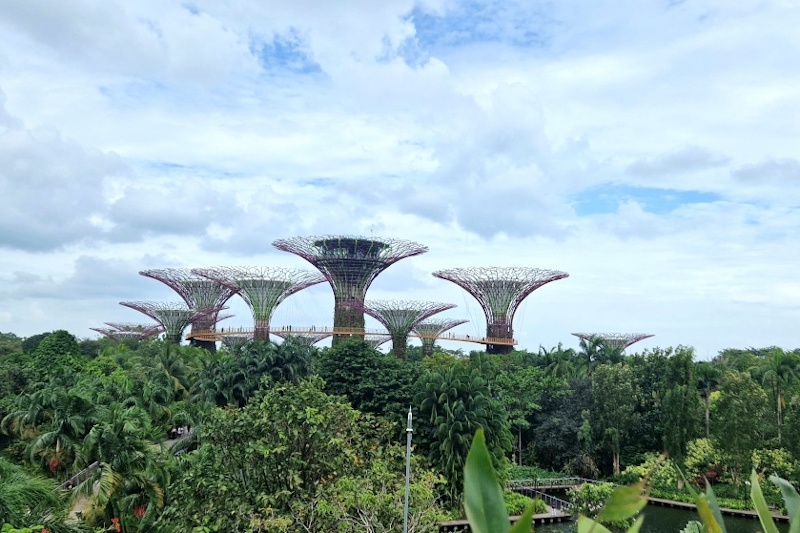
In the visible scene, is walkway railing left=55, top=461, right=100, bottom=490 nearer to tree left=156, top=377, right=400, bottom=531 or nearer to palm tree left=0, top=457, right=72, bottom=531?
palm tree left=0, top=457, right=72, bottom=531

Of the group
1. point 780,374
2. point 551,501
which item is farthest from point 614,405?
point 780,374

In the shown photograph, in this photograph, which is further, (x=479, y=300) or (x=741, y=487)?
(x=479, y=300)

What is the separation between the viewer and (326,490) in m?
11.6

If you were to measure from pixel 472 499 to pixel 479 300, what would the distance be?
54777 millimetres

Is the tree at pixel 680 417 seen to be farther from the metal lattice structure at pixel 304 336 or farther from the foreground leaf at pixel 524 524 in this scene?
the metal lattice structure at pixel 304 336

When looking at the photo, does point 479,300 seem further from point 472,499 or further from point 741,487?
point 472,499

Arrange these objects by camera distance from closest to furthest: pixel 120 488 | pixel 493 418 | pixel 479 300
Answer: pixel 120 488
pixel 493 418
pixel 479 300

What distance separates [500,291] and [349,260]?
42.5ft

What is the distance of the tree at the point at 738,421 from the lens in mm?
26625

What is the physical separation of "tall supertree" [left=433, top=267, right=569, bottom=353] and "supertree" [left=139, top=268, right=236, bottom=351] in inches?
850

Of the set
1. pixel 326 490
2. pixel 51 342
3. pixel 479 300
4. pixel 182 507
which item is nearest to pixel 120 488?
pixel 182 507

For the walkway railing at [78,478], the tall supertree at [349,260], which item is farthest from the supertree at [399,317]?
the walkway railing at [78,478]

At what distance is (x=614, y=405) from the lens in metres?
31.9

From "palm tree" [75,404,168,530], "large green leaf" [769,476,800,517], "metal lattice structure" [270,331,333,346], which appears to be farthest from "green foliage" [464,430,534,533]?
"metal lattice structure" [270,331,333,346]
